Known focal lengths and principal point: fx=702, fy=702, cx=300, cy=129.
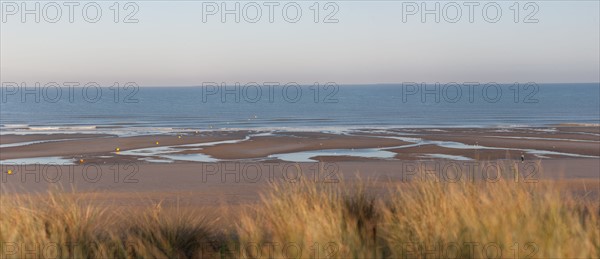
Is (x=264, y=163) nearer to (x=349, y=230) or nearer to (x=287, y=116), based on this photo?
(x=349, y=230)

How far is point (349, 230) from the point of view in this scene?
7258 millimetres

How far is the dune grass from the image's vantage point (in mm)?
6746

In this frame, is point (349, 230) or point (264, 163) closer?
point (349, 230)

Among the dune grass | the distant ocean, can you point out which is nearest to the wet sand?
the dune grass

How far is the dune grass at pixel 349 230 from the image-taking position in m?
6.75

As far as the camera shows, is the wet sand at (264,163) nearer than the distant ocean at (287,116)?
Yes

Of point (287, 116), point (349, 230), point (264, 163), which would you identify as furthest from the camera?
point (287, 116)

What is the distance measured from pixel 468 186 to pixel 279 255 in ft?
9.55

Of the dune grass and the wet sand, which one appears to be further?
the wet sand

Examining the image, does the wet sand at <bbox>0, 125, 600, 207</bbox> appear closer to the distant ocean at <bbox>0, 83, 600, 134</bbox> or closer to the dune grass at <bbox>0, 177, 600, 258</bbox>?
the dune grass at <bbox>0, 177, 600, 258</bbox>

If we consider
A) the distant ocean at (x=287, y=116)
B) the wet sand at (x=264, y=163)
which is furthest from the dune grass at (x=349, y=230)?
the distant ocean at (x=287, y=116)

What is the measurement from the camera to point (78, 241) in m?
7.82

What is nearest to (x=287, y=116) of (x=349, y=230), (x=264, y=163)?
(x=264, y=163)

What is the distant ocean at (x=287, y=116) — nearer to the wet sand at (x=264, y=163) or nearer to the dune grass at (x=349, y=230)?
the wet sand at (x=264, y=163)
